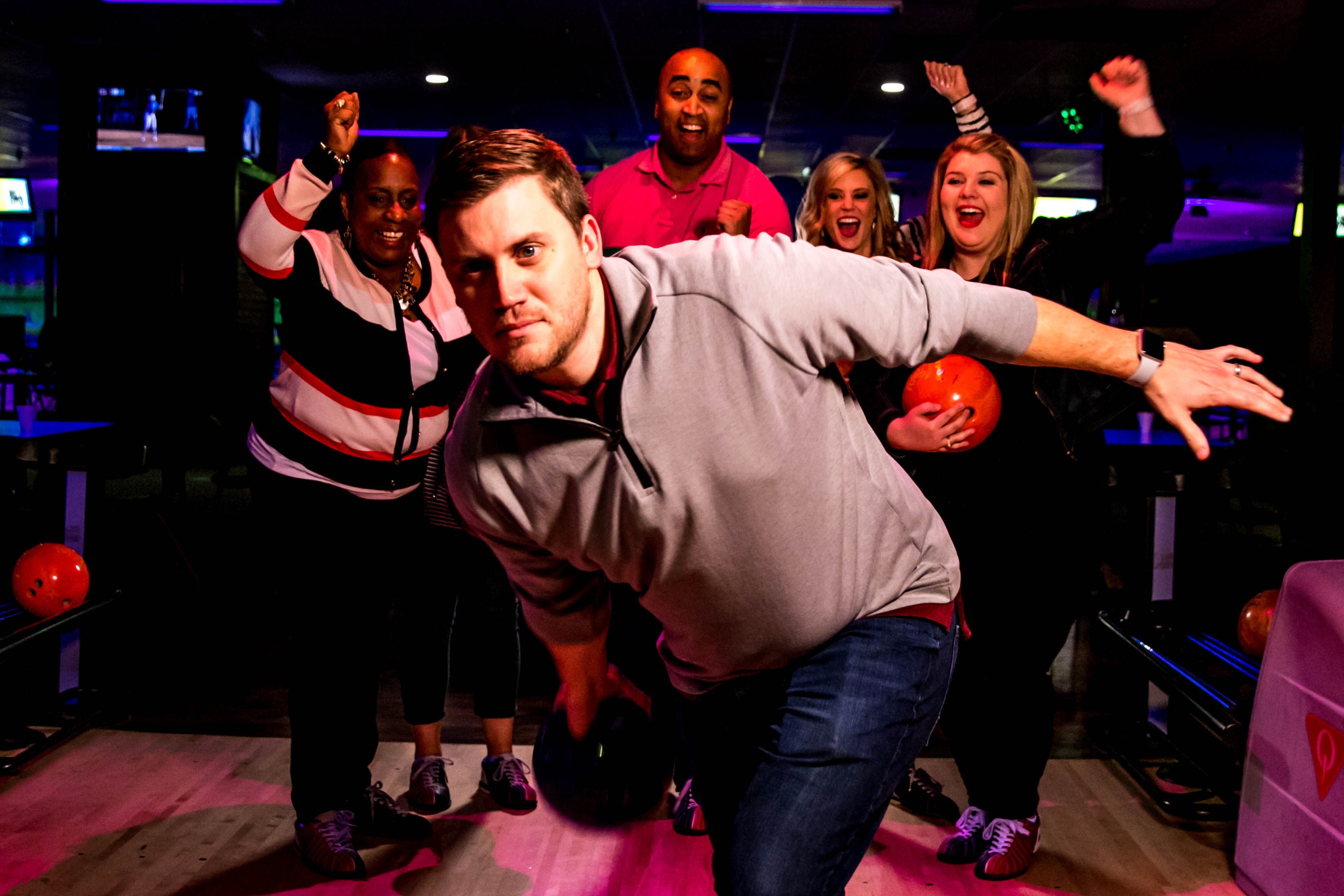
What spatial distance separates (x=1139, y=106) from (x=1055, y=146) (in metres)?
9.58

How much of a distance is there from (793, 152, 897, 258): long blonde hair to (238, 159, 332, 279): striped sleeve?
4.14ft

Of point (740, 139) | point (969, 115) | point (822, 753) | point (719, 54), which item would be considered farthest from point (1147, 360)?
point (740, 139)

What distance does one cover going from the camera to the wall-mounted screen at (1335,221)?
4.73 meters

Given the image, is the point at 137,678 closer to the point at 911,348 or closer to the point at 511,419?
the point at 511,419

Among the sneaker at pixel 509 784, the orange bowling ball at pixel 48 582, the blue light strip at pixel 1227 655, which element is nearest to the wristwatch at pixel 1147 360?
the blue light strip at pixel 1227 655

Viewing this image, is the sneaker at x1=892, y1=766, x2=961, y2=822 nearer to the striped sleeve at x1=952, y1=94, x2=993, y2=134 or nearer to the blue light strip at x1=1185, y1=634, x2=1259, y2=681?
the blue light strip at x1=1185, y1=634, x2=1259, y2=681

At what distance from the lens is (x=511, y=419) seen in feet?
4.42

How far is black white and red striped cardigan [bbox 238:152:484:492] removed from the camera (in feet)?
7.60

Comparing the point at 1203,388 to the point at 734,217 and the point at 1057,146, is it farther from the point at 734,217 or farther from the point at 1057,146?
the point at 1057,146

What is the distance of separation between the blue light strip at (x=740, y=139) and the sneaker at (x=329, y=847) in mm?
9457

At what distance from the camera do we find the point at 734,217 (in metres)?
2.56

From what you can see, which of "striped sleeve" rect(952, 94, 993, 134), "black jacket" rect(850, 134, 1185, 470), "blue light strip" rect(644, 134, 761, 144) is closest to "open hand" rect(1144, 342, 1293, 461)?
"black jacket" rect(850, 134, 1185, 470)

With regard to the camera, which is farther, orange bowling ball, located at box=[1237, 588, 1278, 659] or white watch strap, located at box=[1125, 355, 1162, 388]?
orange bowling ball, located at box=[1237, 588, 1278, 659]

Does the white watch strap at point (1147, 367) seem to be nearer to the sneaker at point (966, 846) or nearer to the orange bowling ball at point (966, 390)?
the orange bowling ball at point (966, 390)
